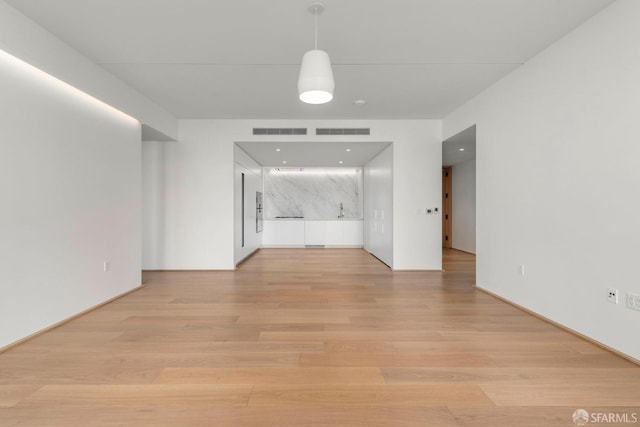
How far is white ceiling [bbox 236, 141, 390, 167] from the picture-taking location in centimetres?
582

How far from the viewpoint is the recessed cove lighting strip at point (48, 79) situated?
2.48 m

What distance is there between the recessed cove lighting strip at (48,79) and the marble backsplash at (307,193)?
5.55 m

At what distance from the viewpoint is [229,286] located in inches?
174

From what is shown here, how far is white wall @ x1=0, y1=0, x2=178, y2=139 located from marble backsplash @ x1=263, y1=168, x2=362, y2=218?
16.2ft

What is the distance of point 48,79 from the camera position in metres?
2.87

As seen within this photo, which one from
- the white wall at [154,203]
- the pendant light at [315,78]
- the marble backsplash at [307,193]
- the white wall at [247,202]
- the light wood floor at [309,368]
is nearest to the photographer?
the light wood floor at [309,368]

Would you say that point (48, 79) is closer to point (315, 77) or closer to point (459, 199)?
point (315, 77)

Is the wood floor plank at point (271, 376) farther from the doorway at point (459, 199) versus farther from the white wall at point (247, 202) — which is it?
the doorway at point (459, 199)

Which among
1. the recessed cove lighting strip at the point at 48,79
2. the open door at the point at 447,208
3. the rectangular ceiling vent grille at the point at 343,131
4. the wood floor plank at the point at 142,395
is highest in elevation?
the rectangular ceiling vent grille at the point at 343,131

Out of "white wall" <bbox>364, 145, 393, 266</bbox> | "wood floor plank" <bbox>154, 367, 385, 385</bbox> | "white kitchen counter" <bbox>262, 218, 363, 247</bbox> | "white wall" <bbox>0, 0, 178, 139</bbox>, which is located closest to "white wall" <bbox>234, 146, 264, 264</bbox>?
"white kitchen counter" <bbox>262, 218, 363, 247</bbox>

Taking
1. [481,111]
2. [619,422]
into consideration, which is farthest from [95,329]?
[481,111]

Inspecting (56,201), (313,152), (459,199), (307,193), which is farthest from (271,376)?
(459,199)

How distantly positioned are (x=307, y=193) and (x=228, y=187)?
395cm

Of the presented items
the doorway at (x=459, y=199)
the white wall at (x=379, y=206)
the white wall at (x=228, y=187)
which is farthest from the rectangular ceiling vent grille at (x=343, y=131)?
the doorway at (x=459, y=199)
